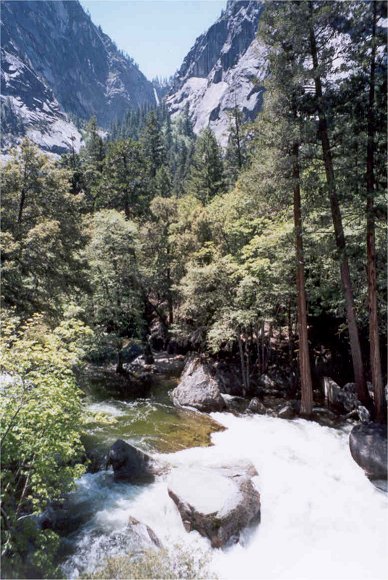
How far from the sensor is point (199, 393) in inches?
591

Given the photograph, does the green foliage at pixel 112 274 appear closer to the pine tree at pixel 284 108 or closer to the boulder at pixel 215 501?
the pine tree at pixel 284 108

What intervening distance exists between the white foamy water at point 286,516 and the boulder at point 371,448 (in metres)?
0.26

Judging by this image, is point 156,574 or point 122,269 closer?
point 156,574

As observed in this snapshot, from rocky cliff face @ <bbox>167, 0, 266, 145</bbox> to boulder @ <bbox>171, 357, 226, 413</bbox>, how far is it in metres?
102

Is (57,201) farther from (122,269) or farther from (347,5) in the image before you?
(347,5)

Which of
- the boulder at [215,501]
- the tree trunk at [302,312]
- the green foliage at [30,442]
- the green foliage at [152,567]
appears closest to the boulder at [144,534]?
the green foliage at [152,567]

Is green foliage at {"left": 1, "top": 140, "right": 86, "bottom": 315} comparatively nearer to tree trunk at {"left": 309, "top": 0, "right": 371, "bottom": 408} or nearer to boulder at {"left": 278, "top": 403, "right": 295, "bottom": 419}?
boulder at {"left": 278, "top": 403, "right": 295, "bottom": 419}

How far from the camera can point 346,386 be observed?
1518 centimetres

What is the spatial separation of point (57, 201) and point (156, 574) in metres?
14.2

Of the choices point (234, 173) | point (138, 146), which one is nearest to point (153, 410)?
point (138, 146)

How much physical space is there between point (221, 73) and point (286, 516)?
161m

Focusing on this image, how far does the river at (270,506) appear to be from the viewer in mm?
6395

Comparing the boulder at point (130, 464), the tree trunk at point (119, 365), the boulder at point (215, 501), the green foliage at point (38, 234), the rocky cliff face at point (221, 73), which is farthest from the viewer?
the rocky cliff face at point (221, 73)

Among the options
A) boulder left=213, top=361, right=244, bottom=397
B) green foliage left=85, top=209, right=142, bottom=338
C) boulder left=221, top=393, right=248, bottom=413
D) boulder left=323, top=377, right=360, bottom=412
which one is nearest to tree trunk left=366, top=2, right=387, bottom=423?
boulder left=323, top=377, right=360, bottom=412
